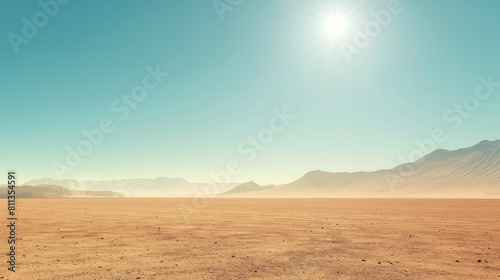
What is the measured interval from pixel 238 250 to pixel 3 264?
847 cm

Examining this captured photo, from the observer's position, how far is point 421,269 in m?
9.66

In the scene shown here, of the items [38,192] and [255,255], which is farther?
[38,192]

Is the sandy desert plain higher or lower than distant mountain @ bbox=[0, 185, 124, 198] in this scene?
lower

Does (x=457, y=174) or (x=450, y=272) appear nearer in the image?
(x=450, y=272)

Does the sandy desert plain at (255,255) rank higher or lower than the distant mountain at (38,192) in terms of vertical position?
lower

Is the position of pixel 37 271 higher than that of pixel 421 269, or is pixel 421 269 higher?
pixel 37 271

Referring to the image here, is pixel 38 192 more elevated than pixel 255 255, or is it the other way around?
pixel 38 192

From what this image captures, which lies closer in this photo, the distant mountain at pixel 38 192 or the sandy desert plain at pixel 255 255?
the sandy desert plain at pixel 255 255

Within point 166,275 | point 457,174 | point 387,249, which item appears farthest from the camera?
point 457,174

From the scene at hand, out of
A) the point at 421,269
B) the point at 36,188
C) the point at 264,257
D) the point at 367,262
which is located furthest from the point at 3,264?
the point at 36,188

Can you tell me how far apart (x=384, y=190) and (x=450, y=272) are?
673ft

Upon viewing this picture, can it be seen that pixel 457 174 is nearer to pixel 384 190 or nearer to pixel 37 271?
pixel 384 190

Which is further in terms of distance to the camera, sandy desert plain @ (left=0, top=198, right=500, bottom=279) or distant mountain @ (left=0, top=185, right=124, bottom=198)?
distant mountain @ (left=0, top=185, right=124, bottom=198)

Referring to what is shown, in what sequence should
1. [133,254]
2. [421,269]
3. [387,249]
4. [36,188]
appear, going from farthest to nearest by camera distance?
[36,188] → [387,249] → [133,254] → [421,269]
